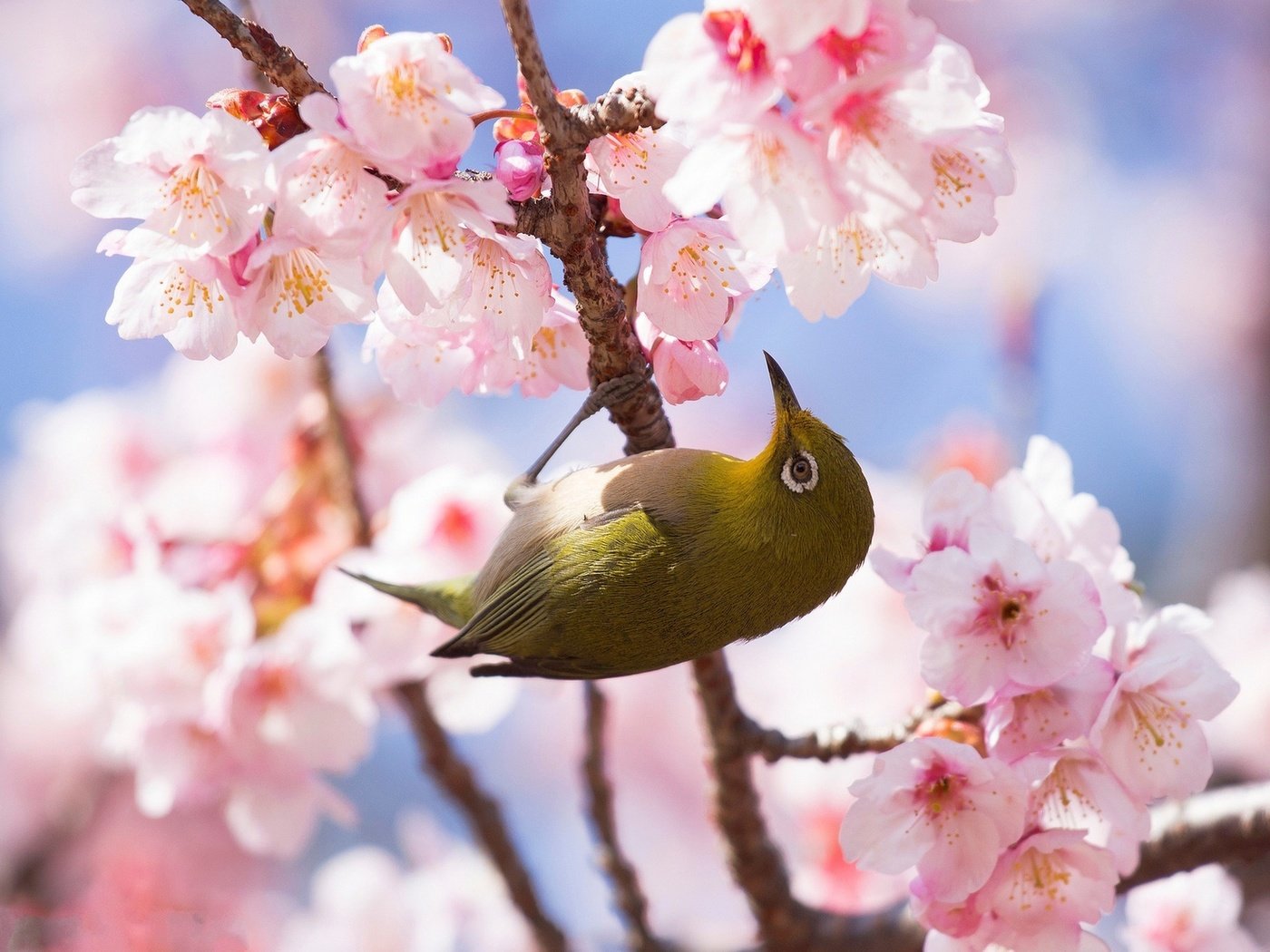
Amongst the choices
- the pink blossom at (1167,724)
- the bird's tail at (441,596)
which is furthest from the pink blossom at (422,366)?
the pink blossom at (1167,724)

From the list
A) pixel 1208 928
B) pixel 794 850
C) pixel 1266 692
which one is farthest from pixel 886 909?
pixel 1266 692

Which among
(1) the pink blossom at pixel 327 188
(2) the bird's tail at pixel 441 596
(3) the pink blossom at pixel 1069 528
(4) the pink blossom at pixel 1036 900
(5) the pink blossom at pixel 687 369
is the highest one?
(1) the pink blossom at pixel 327 188

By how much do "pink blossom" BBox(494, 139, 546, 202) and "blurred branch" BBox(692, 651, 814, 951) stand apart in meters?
0.88

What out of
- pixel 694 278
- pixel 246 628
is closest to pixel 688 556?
pixel 694 278

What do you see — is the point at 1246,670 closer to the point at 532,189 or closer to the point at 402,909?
the point at 402,909

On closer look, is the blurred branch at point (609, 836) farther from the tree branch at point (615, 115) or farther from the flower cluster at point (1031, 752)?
the tree branch at point (615, 115)

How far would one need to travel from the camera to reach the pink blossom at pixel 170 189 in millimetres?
1281

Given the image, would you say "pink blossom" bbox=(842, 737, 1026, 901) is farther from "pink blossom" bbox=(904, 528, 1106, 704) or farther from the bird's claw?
the bird's claw

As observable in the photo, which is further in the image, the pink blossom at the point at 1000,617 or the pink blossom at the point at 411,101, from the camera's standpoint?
the pink blossom at the point at 1000,617

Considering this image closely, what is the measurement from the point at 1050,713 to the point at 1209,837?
710 millimetres

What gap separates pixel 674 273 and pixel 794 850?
8.41 ft

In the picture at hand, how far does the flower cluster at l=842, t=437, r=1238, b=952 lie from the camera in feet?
5.07

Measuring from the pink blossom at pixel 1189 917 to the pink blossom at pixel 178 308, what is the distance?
6.33 ft

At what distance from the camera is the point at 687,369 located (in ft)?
5.15
